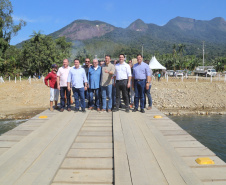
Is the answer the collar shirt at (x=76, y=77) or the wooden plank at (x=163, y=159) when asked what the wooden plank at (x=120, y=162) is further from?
the collar shirt at (x=76, y=77)

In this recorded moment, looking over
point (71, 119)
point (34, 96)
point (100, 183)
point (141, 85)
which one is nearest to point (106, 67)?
point (141, 85)

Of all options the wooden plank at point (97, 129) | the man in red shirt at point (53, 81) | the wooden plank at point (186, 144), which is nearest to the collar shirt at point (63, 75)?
the man in red shirt at point (53, 81)

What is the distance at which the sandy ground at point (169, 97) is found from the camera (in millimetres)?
17750

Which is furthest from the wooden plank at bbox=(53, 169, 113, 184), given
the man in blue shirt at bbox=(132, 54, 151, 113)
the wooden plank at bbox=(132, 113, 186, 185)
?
the man in blue shirt at bbox=(132, 54, 151, 113)

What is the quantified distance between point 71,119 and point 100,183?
3.07m

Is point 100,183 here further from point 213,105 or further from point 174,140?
point 213,105

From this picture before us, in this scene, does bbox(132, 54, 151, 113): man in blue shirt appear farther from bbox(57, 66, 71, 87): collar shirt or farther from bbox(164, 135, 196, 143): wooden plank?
bbox(164, 135, 196, 143): wooden plank

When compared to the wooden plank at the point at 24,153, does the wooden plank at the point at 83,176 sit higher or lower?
lower

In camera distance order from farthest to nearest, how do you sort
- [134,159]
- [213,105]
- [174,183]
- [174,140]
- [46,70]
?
[46,70] < [213,105] < [174,140] < [134,159] < [174,183]

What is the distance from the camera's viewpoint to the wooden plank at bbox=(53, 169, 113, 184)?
2.49 meters

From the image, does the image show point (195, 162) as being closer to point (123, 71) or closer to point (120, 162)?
point (120, 162)

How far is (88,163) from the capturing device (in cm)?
293

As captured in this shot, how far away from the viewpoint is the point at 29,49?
39.7 m

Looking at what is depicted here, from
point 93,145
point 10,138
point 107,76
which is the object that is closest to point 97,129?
point 93,145
